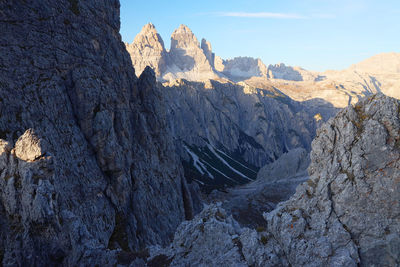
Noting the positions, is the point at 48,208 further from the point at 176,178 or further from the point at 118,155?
the point at 176,178

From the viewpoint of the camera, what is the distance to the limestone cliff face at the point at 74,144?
2347 cm

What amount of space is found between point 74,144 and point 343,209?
43.4 m

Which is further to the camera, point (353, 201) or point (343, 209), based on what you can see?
point (343, 209)

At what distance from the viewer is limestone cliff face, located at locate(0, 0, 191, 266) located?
23.5 meters

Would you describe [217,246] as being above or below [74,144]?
below

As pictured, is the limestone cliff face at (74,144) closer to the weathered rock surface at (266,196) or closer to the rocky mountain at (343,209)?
the rocky mountain at (343,209)

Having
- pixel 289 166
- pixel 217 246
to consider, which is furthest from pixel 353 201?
pixel 289 166

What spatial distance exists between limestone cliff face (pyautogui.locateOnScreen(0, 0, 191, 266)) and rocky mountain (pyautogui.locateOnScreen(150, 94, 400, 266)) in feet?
42.8

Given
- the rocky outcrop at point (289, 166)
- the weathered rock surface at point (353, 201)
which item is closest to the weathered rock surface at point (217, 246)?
the weathered rock surface at point (353, 201)

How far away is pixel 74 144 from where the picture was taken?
47594 mm

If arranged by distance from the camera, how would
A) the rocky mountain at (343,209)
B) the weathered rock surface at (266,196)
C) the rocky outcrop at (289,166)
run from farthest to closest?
the rocky outcrop at (289,166)
the weathered rock surface at (266,196)
the rocky mountain at (343,209)

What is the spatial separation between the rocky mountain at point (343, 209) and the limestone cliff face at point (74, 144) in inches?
514

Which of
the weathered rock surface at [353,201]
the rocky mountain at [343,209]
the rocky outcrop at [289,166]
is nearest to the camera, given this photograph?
the weathered rock surface at [353,201]

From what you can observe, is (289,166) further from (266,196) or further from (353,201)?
(353,201)
